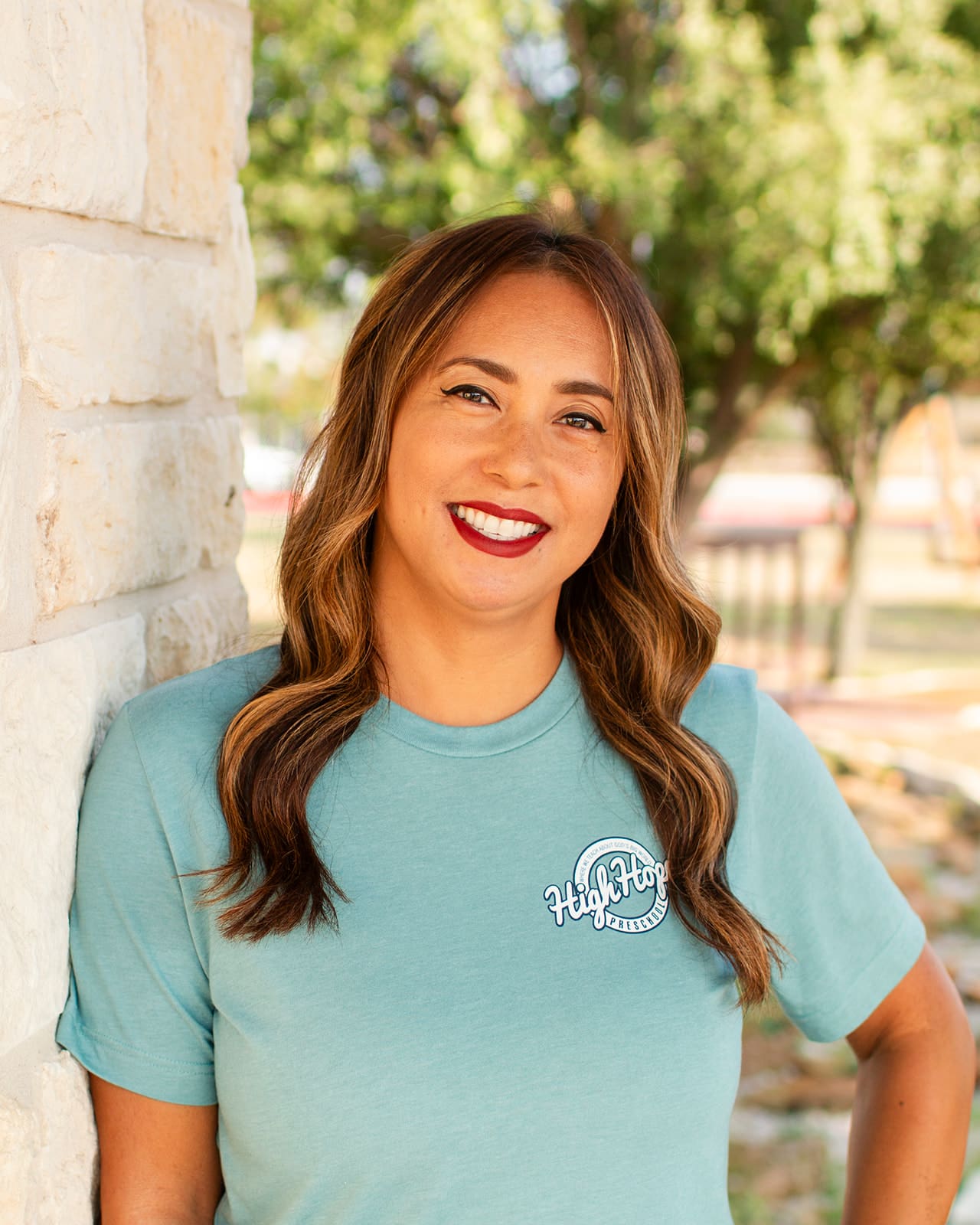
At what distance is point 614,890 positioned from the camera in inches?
59.3

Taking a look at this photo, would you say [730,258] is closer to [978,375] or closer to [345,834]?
[978,375]

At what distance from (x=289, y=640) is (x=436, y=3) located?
465cm

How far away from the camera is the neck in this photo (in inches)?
62.6

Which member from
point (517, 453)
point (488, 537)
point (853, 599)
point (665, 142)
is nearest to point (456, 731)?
point (488, 537)

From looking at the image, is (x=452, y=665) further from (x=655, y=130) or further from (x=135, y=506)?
(x=655, y=130)

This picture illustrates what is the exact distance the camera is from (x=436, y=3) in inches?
217

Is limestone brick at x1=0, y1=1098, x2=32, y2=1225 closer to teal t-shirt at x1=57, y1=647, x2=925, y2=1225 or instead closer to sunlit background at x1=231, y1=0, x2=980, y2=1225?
teal t-shirt at x1=57, y1=647, x2=925, y2=1225

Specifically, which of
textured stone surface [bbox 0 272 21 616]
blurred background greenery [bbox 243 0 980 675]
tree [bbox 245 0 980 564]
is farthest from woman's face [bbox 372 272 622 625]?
tree [bbox 245 0 980 564]

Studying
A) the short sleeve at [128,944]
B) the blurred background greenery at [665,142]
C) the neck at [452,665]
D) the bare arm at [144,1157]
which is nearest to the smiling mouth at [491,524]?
the neck at [452,665]

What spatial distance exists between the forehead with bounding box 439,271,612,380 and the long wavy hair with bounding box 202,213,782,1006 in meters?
0.01

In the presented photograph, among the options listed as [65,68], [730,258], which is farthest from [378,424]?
[730,258]

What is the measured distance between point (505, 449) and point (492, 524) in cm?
9

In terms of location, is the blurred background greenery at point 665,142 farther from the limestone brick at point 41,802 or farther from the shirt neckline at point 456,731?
the limestone brick at point 41,802

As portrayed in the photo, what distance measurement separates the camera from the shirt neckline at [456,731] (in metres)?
1.54
